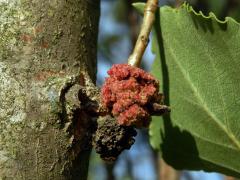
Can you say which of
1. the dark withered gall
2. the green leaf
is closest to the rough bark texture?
A: the dark withered gall

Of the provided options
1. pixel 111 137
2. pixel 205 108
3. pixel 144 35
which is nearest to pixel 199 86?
pixel 205 108

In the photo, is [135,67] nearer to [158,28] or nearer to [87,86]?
[87,86]

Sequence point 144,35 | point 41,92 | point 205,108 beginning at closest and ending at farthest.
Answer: point 41,92 → point 144,35 → point 205,108

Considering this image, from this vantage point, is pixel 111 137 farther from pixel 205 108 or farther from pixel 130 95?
pixel 205 108

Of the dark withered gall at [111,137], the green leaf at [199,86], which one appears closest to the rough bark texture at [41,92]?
the dark withered gall at [111,137]

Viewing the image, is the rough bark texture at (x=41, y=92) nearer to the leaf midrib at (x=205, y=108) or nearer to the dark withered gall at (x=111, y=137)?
the dark withered gall at (x=111, y=137)
